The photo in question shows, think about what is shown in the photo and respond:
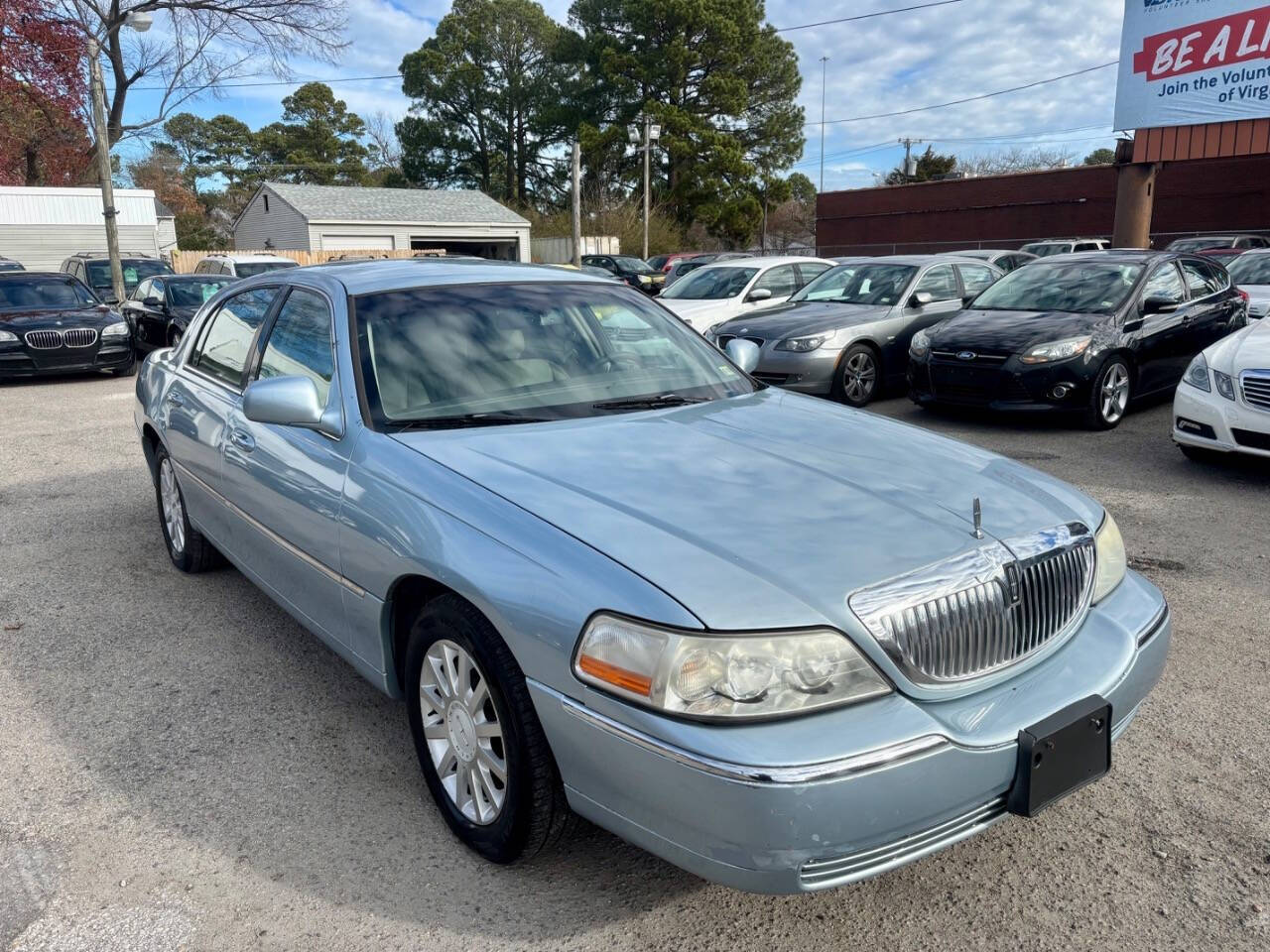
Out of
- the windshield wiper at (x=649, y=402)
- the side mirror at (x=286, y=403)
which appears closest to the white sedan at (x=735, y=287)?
the windshield wiper at (x=649, y=402)

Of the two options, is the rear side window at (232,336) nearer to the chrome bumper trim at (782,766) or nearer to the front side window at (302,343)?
the front side window at (302,343)

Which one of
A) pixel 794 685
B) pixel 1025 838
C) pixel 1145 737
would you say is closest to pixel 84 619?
pixel 794 685

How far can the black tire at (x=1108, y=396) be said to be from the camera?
27.4 feet

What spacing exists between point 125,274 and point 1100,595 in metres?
23.8

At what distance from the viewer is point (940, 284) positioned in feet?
35.8

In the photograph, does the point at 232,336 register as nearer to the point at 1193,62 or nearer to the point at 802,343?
the point at 802,343

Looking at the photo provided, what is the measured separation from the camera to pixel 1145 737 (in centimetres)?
336

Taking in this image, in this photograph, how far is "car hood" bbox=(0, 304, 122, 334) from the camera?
42.6 feet

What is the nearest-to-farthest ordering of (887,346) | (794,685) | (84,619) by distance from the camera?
(794,685) < (84,619) < (887,346)

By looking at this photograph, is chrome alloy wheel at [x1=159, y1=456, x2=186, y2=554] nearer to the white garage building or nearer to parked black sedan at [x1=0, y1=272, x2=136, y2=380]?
parked black sedan at [x1=0, y1=272, x2=136, y2=380]

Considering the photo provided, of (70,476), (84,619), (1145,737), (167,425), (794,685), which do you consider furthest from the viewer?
(70,476)

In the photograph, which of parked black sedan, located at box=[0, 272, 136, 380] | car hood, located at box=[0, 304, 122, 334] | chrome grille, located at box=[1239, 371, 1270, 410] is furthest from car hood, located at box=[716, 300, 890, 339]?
car hood, located at box=[0, 304, 122, 334]

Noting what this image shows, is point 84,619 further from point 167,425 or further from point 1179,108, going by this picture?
point 1179,108

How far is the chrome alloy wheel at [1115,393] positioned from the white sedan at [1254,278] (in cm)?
374
